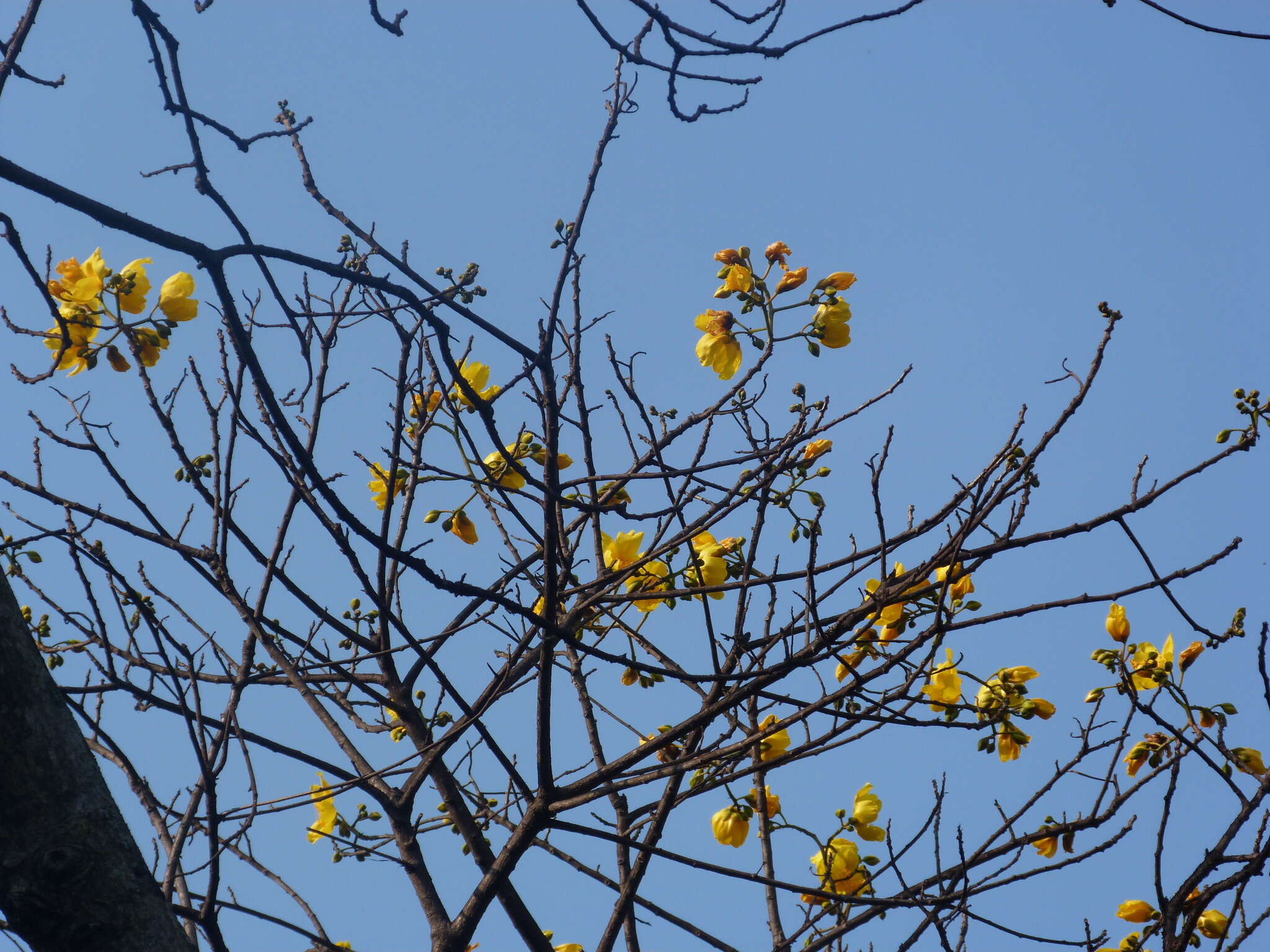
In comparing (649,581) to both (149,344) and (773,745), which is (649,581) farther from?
(149,344)

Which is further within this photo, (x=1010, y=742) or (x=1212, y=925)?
(x=1212, y=925)

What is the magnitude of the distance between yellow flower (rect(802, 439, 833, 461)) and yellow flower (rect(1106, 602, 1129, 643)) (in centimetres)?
92

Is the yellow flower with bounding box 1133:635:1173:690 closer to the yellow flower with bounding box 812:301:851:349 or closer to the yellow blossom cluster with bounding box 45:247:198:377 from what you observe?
the yellow flower with bounding box 812:301:851:349

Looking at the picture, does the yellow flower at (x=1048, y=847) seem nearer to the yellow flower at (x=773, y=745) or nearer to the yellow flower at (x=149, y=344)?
the yellow flower at (x=773, y=745)

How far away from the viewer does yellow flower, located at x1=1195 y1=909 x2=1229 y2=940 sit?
293 cm

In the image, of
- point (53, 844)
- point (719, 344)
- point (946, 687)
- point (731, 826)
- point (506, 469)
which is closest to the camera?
point (53, 844)

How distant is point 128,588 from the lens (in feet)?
7.13

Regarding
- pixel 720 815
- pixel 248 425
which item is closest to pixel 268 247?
pixel 248 425

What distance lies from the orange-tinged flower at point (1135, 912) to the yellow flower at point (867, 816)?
72cm

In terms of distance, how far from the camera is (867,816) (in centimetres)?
292

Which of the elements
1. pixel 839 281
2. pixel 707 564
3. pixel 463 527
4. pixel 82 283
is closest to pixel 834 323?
pixel 839 281

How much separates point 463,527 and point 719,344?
89 cm

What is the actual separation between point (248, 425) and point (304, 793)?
73cm

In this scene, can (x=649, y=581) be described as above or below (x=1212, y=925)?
above
